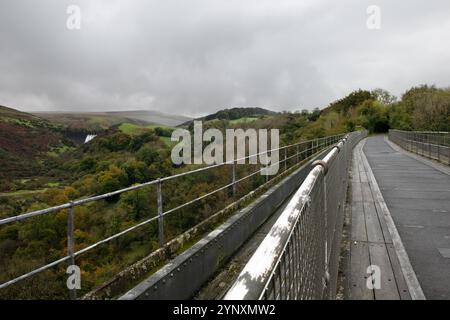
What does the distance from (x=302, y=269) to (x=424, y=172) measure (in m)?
13.0

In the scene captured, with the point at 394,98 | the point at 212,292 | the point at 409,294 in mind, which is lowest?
the point at 212,292

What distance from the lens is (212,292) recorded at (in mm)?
4195

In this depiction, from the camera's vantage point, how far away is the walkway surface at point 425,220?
13.2 ft

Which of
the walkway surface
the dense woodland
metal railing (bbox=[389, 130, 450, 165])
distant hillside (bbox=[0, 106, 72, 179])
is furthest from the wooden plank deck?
distant hillside (bbox=[0, 106, 72, 179])

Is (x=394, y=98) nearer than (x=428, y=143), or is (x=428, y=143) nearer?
(x=428, y=143)

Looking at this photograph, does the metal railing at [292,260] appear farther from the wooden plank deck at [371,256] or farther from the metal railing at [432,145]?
the metal railing at [432,145]

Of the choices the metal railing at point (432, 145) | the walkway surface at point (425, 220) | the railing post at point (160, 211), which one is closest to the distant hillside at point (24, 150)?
the railing post at point (160, 211)

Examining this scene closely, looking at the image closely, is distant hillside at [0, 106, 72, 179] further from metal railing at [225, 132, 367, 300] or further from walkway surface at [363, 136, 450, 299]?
metal railing at [225, 132, 367, 300]

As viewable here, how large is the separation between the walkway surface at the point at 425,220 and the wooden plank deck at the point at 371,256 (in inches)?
9.8

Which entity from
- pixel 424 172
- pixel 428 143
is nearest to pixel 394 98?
pixel 428 143

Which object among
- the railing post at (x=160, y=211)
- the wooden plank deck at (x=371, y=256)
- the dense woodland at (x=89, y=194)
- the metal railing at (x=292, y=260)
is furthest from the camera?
the dense woodland at (x=89, y=194)

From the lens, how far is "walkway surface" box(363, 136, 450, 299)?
4.02m

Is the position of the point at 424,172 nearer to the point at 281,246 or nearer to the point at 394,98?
the point at 281,246

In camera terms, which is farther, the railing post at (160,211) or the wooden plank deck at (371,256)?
the railing post at (160,211)
